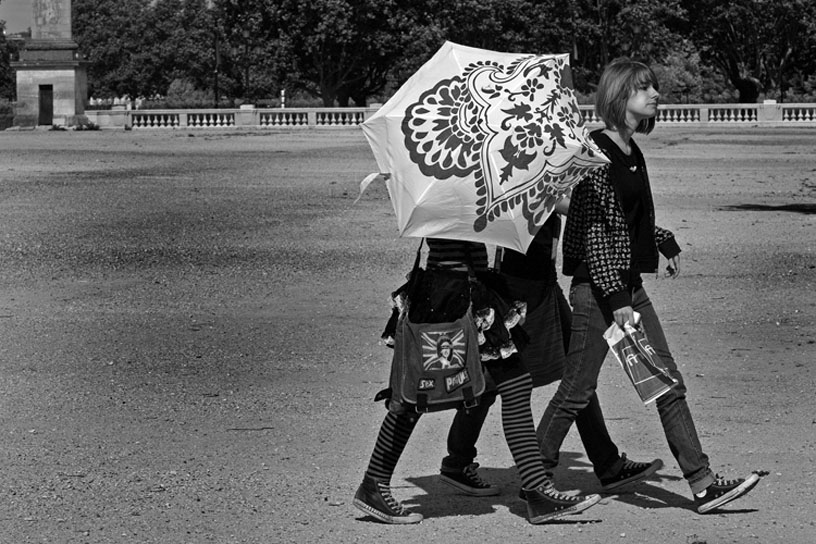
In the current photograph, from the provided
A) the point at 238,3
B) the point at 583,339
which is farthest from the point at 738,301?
the point at 238,3

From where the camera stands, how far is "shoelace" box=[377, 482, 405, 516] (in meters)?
6.13

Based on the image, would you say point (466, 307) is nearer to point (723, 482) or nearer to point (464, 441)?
point (464, 441)

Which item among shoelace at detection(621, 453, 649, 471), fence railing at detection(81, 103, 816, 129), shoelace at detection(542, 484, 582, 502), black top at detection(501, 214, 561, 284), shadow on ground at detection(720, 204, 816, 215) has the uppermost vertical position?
black top at detection(501, 214, 561, 284)

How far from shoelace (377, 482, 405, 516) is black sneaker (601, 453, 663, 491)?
1.00 metres

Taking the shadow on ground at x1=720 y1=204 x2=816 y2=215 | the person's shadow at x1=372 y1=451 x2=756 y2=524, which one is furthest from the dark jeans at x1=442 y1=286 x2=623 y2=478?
the shadow on ground at x1=720 y1=204 x2=816 y2=215

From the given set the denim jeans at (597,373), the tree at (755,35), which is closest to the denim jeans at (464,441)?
the denim jeans at (597,373)

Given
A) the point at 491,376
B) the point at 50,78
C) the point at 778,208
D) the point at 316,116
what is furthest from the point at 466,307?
the point at 50,78

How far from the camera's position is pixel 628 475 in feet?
21.7

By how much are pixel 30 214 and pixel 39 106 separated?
157 ft

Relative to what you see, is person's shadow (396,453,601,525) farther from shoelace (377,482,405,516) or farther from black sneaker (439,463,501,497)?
shoelace (377,482,405,516)

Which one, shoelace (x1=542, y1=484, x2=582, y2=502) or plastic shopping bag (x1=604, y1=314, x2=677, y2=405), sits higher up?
plastic shopping bag (x1=604, y1=314, x2=677, y2=405)

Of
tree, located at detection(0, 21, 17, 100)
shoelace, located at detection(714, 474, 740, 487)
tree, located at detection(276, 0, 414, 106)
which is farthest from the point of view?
tree, located at detection(0, 21, 17, 100)

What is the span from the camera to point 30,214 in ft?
68.0

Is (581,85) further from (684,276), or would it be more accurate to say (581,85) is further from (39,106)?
(684,276)
